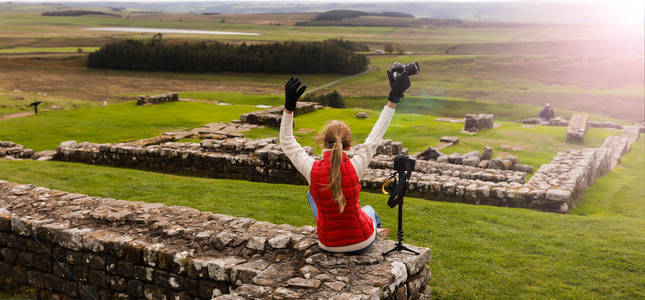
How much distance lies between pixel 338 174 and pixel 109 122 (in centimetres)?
2184

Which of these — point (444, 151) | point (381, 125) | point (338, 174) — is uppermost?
point (381, 125)

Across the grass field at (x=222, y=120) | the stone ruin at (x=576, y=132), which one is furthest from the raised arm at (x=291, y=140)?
the stone ruin at (x=576, y=132)

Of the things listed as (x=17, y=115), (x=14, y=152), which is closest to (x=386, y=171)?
(x=14, y=152)

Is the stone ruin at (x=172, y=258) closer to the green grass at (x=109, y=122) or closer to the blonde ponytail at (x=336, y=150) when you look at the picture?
the blonde ponytail at (x=336, y=150)

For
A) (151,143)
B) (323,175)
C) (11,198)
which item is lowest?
(151,143)

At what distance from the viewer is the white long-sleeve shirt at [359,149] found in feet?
17.1

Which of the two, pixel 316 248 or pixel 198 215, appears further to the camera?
pixel 198 215

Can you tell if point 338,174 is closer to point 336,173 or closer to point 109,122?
point 336,173

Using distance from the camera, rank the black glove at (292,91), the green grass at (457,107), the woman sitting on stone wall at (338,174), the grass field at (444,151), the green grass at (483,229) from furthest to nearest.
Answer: the green grass at (457,107) < the grass field at (444,151) < the green grass at (483,229) < the woman sitting on stone wall at (338,174) < the black glove at (292,91)

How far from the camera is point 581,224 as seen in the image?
1016 centimetres

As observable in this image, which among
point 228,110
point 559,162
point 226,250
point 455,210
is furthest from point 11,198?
point 228,110

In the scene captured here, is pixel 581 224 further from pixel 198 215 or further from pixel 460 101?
pixel 460 101

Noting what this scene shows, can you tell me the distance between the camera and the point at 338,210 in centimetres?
513

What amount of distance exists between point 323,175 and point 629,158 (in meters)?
21.7
